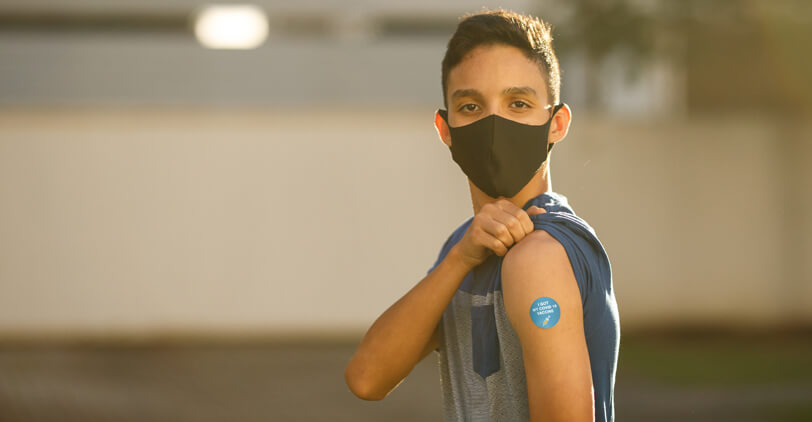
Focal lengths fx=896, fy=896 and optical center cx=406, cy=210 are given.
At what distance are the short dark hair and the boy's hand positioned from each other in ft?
1.11

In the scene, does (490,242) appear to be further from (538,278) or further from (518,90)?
(518,90)

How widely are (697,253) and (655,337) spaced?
138cm

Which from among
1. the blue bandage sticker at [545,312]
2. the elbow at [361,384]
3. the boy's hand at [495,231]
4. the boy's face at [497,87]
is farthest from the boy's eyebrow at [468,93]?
the elbow at [361,384]

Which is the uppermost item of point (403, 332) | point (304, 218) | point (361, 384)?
point (304, 218)

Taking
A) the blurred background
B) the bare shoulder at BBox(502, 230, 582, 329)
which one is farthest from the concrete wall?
the bare shoulder at BBox(502, 230, 582, 329)

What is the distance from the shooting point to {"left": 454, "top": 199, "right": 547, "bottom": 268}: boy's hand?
1.85 m

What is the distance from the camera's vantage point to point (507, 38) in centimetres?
201

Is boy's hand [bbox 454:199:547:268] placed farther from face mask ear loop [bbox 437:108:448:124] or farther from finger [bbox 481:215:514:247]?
face mask ear loop [bbox 437:108:448:124]

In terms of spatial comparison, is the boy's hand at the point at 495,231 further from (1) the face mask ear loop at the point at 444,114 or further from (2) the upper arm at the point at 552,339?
(1) the face mask ear loop at the point at 444,114

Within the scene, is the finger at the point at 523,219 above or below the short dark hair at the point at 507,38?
below

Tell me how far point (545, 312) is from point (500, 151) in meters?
0.47

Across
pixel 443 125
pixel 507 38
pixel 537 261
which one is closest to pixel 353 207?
pixel 443 125

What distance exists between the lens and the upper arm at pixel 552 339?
1.71m

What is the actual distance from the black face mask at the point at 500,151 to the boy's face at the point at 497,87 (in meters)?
0.02
